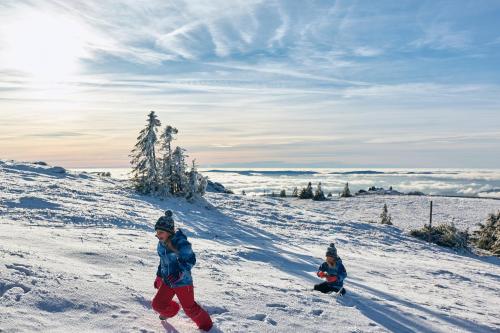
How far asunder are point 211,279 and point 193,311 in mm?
3121

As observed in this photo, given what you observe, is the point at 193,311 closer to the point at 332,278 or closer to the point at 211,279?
the point at 211,279

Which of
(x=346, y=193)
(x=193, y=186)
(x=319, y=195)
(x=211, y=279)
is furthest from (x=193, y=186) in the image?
(x=346, y=193)

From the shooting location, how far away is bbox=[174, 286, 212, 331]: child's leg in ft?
18.9

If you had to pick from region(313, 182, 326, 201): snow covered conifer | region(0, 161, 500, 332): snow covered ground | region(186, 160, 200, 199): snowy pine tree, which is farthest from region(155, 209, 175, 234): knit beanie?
region(313, 182, 326, 201): snow covered conifer

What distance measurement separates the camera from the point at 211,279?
888 cm

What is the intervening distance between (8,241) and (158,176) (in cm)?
2214

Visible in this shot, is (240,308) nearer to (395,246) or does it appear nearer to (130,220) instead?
(130,220)

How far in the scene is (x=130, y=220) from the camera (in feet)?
59.9

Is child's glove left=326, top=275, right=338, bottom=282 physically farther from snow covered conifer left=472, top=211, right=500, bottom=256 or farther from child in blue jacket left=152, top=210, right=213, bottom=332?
snow covered conifer left=472, top=211, right=500, bottom=256

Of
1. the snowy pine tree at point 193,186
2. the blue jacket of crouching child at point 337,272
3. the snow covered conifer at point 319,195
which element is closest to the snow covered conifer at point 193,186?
the snowy pine tree at point 193,186

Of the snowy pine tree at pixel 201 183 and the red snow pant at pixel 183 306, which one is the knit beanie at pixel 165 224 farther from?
the snowy pine tree at pixel 201 183

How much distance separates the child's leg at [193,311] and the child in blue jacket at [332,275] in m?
3.67

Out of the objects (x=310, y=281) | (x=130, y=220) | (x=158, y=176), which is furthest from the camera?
(x=158, y=176)

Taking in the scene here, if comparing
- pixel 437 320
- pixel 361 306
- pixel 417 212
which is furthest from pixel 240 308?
pixel 417 212
